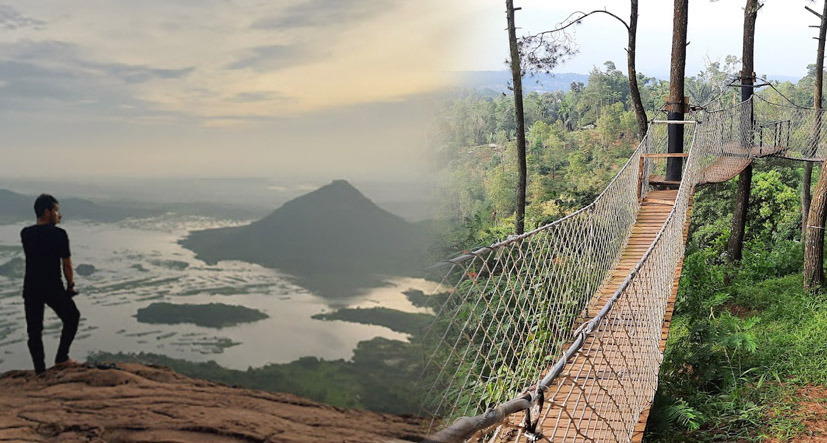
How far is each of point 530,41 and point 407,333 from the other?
8.93 m

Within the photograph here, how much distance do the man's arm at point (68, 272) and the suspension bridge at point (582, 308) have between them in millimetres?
485

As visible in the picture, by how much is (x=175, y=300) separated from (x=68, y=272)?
134 millimetres

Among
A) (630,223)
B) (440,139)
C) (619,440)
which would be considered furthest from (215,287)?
(630,223)

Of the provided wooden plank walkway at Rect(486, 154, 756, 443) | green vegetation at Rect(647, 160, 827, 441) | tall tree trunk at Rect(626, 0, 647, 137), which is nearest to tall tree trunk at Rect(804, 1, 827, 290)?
green vegetation at Rect(647, 160, 827, 441)

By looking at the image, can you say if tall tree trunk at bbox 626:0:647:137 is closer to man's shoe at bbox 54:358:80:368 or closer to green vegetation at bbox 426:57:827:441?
green vegetation at bbox 426:57:827:441

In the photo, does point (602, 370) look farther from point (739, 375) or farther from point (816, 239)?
point (816, 239)

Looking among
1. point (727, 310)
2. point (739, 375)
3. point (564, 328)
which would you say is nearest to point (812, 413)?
point (739, 375)

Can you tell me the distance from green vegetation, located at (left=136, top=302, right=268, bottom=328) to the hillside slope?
6cm

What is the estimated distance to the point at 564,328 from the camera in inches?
143

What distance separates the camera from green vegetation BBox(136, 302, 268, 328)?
0.88m

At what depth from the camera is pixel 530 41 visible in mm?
9344

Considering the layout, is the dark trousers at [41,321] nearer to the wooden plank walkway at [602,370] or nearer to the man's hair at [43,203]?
the man's hair at [43,203]

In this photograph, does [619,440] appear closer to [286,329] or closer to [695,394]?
[286,329]

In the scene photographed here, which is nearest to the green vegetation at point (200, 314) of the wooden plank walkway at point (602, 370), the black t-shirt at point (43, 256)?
the black t-shirt at point (43, 256)
